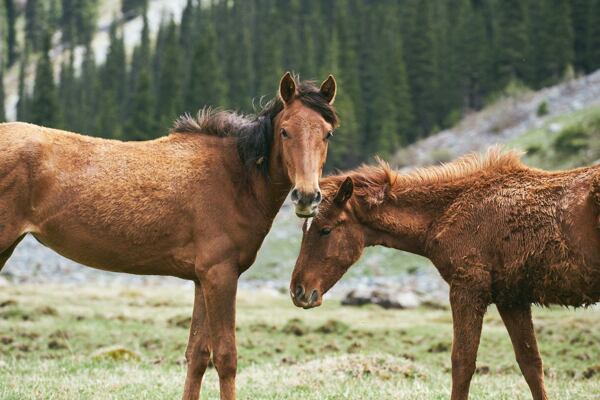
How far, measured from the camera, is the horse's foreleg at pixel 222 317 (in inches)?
273

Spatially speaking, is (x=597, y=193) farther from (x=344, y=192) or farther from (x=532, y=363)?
(x=344, y=192)

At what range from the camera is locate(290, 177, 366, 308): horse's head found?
7.67m

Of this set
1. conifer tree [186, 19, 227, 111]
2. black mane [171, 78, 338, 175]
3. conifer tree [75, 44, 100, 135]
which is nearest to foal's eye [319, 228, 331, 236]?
black mane [171, 78, 338, 175]

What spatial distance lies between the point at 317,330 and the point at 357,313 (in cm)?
410

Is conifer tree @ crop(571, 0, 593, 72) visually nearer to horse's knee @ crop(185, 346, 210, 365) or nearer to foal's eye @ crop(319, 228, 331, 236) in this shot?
foal's eye @ crop(319, 228, 331, 236)

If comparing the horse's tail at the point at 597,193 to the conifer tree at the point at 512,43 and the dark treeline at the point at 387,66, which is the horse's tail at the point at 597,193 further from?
the conifer tree at the point at 512,43

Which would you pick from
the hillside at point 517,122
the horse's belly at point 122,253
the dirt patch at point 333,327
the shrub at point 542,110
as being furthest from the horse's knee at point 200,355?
the shrub at point 542,110

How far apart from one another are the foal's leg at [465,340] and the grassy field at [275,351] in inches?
49.7

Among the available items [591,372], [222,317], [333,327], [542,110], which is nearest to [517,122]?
[542,110]

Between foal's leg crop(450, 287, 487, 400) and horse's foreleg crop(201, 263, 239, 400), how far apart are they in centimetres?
208

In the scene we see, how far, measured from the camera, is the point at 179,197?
718cm

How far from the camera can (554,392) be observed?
8.67 meters

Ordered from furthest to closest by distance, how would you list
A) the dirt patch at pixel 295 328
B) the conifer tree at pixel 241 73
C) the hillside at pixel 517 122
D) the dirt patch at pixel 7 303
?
the conifer tree at pixel 241 73 → the hillside at pixel 517 122 → the dirt patch at pixel 7 303 → the dirt patch at pixel 295 328

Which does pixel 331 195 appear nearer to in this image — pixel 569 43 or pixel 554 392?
pixel 554 392
